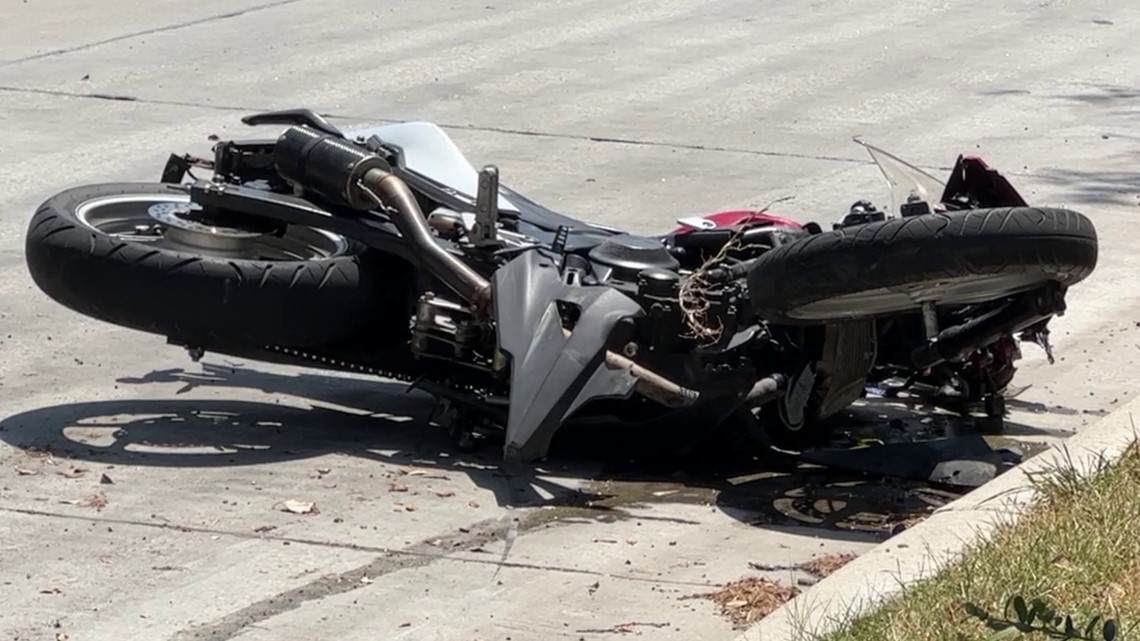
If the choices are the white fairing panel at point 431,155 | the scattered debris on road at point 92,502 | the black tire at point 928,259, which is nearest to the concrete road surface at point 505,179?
the scattered debris on road at point 92,502

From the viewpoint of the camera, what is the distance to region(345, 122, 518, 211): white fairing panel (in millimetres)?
7914

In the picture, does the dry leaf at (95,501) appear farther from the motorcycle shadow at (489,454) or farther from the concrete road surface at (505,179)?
the motorcycle shadow at (489,454)

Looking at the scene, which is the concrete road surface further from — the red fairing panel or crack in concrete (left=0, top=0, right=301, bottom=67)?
the red fairing panel

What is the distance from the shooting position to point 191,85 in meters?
14.2

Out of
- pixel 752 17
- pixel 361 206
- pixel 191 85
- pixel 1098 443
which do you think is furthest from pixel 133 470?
pixel 752 17

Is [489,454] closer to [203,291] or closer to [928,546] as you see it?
[203,291]

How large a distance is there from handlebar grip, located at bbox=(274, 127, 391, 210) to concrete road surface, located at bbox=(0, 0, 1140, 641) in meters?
0.88

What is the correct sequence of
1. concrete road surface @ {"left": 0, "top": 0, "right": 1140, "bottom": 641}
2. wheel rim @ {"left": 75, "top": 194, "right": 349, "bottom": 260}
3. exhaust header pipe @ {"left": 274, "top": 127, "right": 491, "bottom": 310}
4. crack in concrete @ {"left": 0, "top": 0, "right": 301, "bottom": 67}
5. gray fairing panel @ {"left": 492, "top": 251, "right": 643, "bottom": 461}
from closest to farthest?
concrete road surface @ {"left": 0, "top": 0, "right": 1140, "bottom": 641}, gray fairing panel @ {"left": 492, "top": 251, "right": 643, "bottom": 461}, exhaust header pipe @ {"left": 274, "top": 127, "right": 491, "bottom": 310}, wheel rim @ {"left": 75, "top": 194, "right": 349, "bottom": 260}, crack in concrete @ {"left": 0, "top": 0, "right": 301, "bottom": 67}

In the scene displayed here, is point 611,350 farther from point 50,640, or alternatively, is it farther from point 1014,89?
point 1014,89

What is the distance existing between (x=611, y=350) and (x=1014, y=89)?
874cm

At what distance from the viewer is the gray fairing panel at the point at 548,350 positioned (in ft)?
21.3

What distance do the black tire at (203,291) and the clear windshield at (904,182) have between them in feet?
6.15

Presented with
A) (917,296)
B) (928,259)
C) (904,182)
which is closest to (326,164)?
(904,182)

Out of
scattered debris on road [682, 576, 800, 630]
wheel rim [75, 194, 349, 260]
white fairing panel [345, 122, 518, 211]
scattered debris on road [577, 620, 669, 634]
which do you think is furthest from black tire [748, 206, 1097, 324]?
wheel rim [75, 194, 349, 260]
